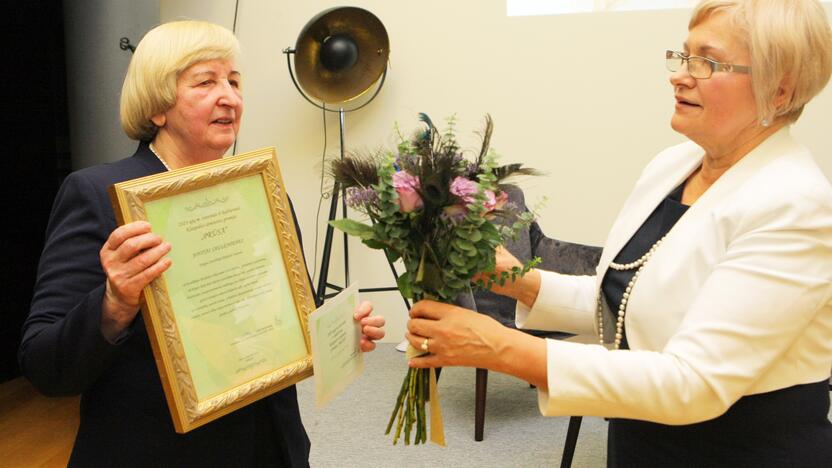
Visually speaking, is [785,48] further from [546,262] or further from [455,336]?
[546,262]

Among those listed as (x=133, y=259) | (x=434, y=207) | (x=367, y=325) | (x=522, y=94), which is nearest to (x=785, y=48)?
(x=434, y=207)

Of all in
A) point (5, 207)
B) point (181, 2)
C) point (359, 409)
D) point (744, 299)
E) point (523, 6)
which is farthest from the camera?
point (181, 2)

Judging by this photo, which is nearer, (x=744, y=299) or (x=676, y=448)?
(x=744, y=299)

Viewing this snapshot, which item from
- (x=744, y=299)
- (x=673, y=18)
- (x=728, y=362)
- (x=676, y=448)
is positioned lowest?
(x=676, y=448)

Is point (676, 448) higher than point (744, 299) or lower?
lower

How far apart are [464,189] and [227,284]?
49 centimetres

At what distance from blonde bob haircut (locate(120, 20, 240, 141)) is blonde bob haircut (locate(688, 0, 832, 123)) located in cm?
112

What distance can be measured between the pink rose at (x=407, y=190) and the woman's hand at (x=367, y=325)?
41 cm

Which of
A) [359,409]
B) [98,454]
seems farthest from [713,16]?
[359,409]

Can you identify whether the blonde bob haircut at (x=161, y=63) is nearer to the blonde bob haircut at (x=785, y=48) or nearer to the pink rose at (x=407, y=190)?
the pink rose at (x=407, y=190)

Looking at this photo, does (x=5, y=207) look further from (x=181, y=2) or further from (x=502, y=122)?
(x=502, y=122)

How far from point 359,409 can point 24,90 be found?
278 cm

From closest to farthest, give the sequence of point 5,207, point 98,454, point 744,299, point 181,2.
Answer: point 744,299 < point 98,454 < point 5,207 < point 181,2

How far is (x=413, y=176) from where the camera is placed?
128cm
